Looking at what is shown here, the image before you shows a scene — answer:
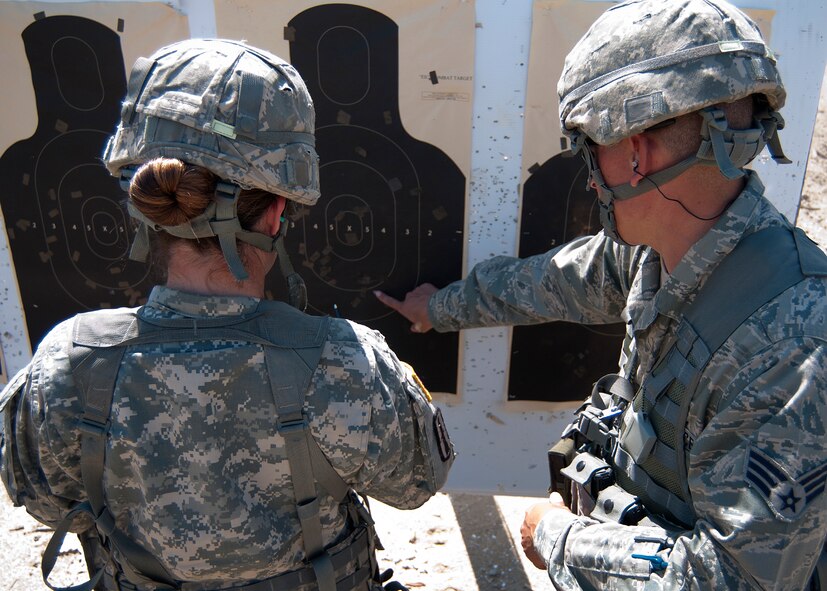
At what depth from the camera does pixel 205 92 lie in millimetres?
1354

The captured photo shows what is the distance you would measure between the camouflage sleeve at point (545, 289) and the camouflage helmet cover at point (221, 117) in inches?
37.5

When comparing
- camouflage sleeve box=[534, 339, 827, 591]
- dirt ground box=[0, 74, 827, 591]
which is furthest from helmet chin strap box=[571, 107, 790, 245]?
dirt ground box=[0, 74, 827, 591]

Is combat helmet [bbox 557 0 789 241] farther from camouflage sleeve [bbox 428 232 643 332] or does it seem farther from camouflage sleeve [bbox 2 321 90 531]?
camouflage sleeve [bbox 2 321 90 531]

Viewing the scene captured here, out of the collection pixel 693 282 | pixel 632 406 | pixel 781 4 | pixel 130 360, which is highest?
pixel 781 4

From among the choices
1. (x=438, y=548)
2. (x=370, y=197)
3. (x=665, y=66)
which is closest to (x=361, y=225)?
(x=370, y=197)

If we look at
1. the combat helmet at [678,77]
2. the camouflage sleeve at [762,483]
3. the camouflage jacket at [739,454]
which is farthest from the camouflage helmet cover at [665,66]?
the camouflage sleeve at [762,483]

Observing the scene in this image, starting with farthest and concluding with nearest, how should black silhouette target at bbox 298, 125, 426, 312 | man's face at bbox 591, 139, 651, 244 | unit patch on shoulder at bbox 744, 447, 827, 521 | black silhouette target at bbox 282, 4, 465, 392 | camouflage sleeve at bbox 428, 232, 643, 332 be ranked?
1. black silhouette target at bbox 298, 125, 426, 312
2. black silhouette target at bbox 282, 4, 465, 392
3. camouflage sleeve at bbox 428, 232, 643, 332
4. man's face at bbox 591, 139, 651, 244
5. unit patch on shoulder at bbox 744, 447, 827, 521

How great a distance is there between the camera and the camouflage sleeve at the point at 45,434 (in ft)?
4.33

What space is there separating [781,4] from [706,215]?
1283 mm

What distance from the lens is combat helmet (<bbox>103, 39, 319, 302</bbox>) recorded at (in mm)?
1312

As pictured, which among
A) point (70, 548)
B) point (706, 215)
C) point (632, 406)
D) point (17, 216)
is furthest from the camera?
point (70, 548)

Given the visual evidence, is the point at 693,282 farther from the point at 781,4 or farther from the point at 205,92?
the point at 781,4

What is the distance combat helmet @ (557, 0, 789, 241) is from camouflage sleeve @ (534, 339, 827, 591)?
1.37 ft

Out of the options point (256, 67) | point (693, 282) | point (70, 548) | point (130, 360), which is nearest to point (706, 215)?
point (693, 282)
